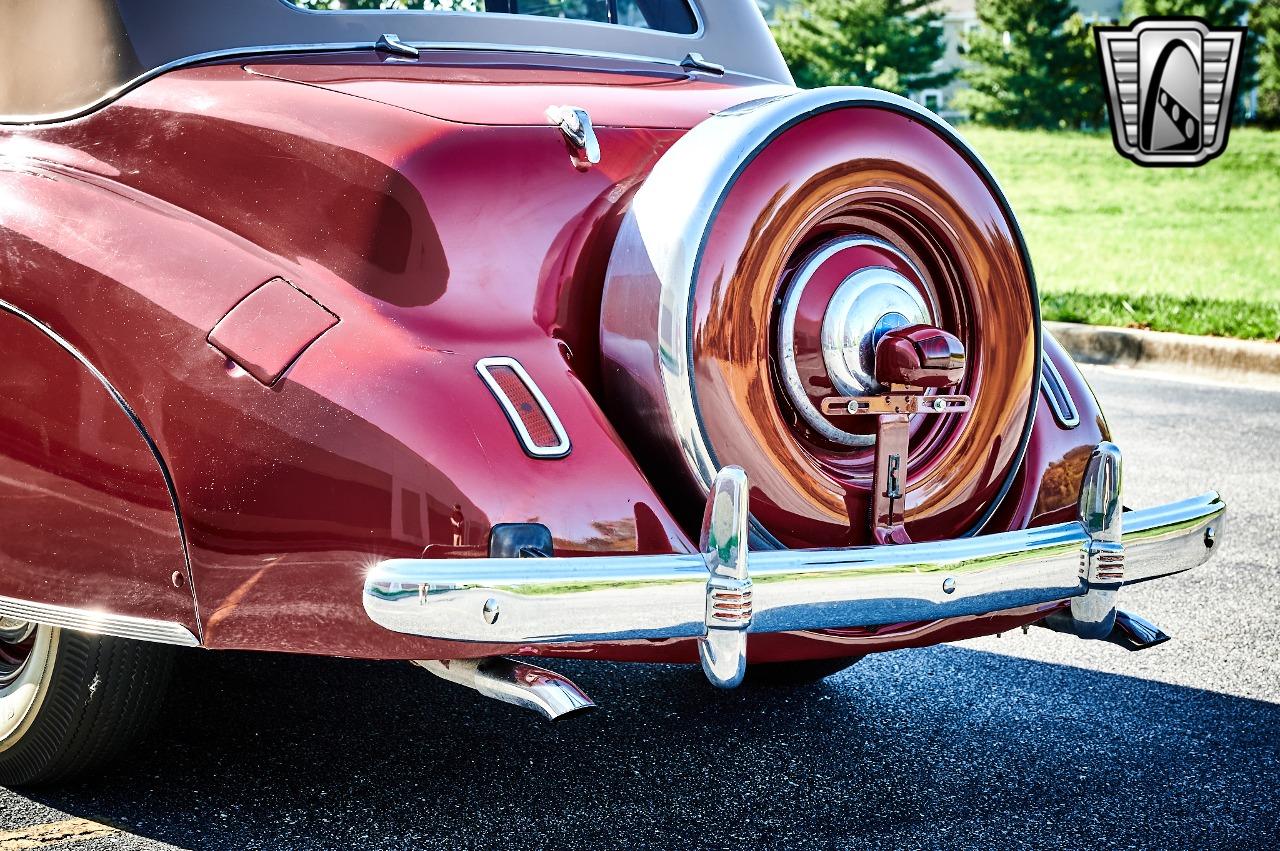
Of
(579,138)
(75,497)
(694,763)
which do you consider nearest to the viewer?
(75,497)

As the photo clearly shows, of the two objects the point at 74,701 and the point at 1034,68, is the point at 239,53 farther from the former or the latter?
the point at 1034,68

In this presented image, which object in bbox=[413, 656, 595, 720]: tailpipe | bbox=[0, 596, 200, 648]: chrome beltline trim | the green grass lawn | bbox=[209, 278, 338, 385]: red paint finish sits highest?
bbox=[209, 278, 338, 385]: red paint finish

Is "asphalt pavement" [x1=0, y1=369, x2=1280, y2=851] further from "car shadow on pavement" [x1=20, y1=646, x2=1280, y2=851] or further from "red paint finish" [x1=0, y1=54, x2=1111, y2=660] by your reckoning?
"red paint finish" [x1=0, y1=54, x2=1111, y2=660]

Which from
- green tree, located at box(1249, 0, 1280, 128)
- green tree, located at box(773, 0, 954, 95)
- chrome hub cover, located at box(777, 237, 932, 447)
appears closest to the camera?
chrome hub cover, located at box(777, 237, 932, 447)

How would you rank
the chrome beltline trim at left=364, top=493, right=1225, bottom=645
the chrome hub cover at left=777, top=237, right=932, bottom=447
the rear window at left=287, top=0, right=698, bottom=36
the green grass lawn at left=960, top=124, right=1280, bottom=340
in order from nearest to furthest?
1. the chrome beltline trim at left=364, top=493, right=1225, bottom=645
2. the chrome hub cover at left=777, top=237, right=932, bottom=447
3. the rear window at left=287, top=0, right=698, bottom=36
4. the green grass lawn at left=960, top=124, right=1280, bottom=340

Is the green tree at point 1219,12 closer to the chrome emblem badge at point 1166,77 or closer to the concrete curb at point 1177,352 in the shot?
the chrome emblem badge at point 1166,77

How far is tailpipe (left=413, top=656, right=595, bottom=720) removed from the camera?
1983 mm

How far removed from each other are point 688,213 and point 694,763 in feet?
4.11

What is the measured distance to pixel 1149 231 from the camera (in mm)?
17438

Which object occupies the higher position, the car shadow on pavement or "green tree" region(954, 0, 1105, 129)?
the car shadow on pavement

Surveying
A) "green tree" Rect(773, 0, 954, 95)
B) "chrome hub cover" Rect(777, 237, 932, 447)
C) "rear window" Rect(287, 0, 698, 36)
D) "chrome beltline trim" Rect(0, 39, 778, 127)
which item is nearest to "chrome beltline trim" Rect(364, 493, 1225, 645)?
"chrome hub cover" Rect(777, 237, 932, 447)

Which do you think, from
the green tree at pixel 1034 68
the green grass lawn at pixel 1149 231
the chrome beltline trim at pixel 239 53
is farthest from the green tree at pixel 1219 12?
the chrome beltline trim at pixel 239 53

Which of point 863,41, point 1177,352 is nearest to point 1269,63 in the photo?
point 863,41

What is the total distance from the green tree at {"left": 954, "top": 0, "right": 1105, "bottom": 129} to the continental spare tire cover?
33623 mm
